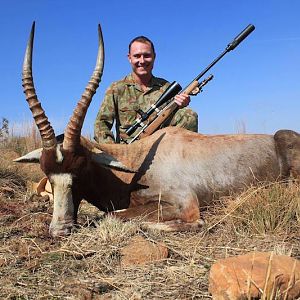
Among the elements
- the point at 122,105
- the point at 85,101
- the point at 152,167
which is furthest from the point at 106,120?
the point at 85,101

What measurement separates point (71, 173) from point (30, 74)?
1021mm

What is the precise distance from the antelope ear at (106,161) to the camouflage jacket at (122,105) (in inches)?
72.9

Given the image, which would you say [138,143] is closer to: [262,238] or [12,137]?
[262,238]

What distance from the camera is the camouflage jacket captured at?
261 inches

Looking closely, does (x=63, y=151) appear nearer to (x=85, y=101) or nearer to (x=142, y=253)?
(x=85, y=101)

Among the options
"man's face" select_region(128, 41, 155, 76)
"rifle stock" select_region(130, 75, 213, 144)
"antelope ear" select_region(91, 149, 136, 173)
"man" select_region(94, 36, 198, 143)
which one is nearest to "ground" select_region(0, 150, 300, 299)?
"antelope ear" select_region(91, 149, 136, 173)

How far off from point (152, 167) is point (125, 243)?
1.55 m

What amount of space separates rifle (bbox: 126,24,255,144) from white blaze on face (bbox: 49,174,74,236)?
1.82 m

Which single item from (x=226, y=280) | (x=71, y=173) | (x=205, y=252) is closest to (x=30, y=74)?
(x=71, y=173)

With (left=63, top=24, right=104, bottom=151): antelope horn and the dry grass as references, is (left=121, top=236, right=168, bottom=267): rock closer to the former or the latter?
the dry grass

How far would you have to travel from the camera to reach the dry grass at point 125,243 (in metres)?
2.59

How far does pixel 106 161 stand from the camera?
15.1 ft

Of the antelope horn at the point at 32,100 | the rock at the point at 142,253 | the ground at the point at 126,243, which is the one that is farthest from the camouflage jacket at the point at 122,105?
the rock at the point at 142,253

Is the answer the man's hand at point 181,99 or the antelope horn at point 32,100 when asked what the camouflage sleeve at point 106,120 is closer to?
the man's hand at point 181,99
